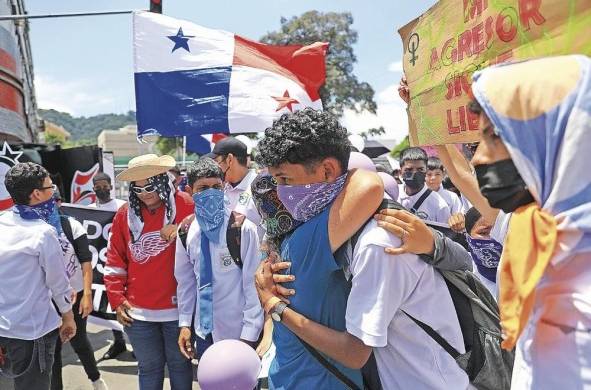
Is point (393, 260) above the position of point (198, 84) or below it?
below

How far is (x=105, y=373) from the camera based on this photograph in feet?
16.3

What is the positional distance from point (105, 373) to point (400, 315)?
4.42 metres

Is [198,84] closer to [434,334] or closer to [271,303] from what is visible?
[271,303]

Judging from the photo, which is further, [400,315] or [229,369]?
[229,369]

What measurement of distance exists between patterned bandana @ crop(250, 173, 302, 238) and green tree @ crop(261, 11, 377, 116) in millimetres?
25245

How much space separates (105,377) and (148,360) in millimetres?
1987

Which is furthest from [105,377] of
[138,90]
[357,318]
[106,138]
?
[106,138]

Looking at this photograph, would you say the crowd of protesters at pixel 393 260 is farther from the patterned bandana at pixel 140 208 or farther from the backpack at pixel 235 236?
the patterned bandana at pixel 140 208

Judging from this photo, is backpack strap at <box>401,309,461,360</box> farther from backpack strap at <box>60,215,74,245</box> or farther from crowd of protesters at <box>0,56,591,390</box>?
backpack strap at <box>60,215,74,245</box>

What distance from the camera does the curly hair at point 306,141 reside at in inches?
60.6

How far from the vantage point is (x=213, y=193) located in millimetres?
2967


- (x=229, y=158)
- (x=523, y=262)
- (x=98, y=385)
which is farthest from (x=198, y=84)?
(x=523, y=262)

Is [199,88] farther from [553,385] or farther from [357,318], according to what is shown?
[553,385]

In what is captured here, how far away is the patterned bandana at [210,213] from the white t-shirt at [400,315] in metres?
1.61
